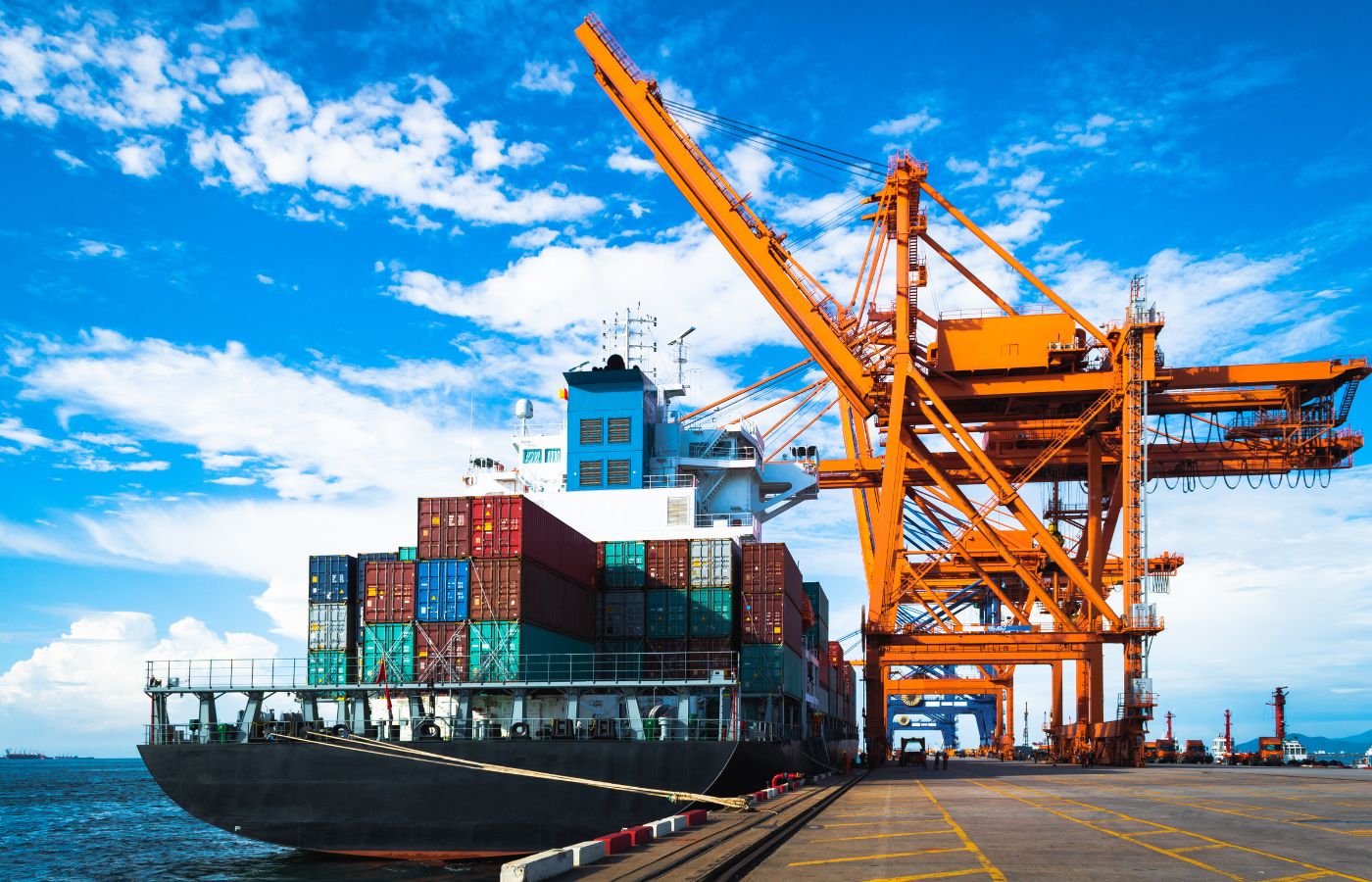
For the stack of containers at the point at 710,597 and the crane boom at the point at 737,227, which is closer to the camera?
the stack of containers at the point at 710,597

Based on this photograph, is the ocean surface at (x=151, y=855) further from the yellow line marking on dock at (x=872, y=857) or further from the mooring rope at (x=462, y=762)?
the yellow line marking on dock at (x=872, y=857)

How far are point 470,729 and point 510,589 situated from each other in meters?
3.58

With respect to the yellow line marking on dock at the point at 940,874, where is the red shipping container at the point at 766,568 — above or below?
above

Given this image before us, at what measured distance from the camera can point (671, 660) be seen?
34344mm

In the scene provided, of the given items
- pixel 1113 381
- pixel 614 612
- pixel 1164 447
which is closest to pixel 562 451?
pixel 614 612

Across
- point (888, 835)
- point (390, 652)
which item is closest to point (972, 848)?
point (888, 835)

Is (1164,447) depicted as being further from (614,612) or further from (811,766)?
(614,612)

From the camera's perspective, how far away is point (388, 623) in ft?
94.1

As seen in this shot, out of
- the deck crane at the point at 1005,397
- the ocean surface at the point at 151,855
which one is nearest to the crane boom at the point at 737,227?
the deck crane at the point at 1005,397

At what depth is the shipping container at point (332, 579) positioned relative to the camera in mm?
33625

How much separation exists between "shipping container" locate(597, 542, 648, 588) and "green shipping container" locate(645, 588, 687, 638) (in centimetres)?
73

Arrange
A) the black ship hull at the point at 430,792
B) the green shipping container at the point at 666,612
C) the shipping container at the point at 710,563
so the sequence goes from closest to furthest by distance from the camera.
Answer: the black ship hull at the point at 430,792 → the green shipping container at the point at 666,612 → the shipping container at the point at 710,563

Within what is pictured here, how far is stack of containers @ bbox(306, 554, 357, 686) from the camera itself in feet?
107

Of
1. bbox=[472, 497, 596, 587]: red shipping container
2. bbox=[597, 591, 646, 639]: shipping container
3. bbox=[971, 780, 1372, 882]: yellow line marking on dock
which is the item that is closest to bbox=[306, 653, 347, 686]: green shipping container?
bbox=[472, 497, 596, 587]: red shipping container
